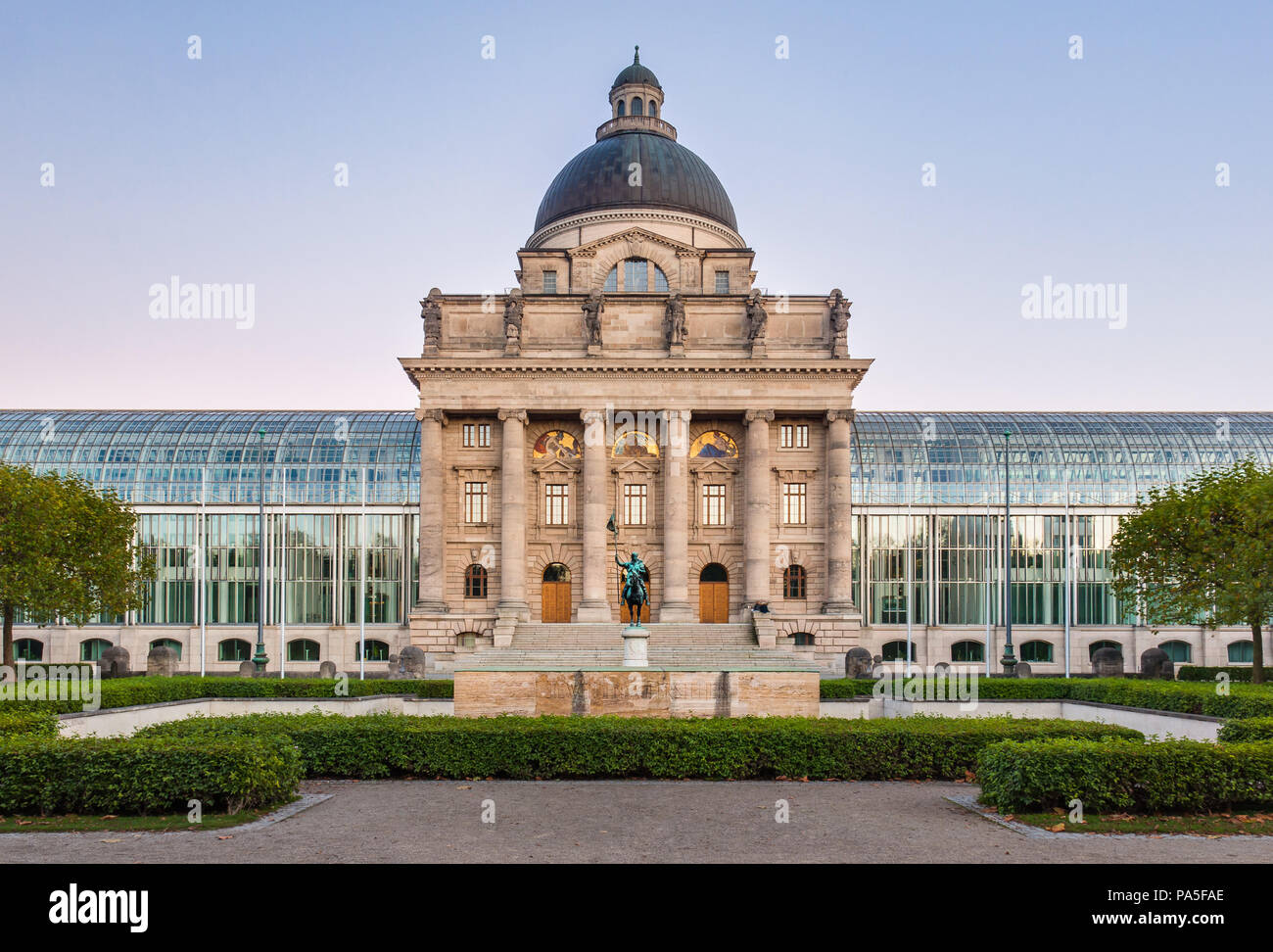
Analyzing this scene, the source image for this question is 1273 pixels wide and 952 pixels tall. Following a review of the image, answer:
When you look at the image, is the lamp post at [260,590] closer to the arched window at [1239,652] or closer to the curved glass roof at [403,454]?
the curved glass roof at [403,454]

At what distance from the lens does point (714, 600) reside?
6253cm

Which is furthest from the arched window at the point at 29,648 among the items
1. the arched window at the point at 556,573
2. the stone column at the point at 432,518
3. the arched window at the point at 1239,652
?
the arched window at the point at 1239,652

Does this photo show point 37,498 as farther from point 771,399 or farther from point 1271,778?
point 1271,778

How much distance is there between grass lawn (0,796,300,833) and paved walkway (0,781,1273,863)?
408mm

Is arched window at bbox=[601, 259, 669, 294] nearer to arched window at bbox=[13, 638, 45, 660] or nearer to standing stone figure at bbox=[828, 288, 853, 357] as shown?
standing stone figure at bbox=[828, 288, 853, 357]

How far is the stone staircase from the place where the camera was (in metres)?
47.3

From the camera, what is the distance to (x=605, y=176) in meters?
70.3

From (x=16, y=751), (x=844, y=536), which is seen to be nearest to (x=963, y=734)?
(x=16, y=751)

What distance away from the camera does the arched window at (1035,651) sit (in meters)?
67.2

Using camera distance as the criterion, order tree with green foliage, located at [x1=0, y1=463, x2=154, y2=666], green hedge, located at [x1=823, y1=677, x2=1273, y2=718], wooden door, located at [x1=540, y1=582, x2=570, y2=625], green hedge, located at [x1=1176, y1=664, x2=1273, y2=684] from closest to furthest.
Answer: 1. green hedge, located at [x1=823, y1=677, x2=1273, y2=718]
2. tree with green foliage, located at [x1=0, y1=463, x2=154, y2=666]
3. green hedge, located at [x1=1176, y1=664, x2=1273, y2=684]
4. wooden door, located at [x1=540, y1=582, x2=570, y2=625]

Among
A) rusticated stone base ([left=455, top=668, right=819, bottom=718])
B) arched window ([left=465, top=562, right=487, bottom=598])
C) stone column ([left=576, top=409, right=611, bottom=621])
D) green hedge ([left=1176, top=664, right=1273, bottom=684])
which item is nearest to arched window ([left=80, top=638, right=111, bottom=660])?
arched window ([left=465, top=562, right=487, bottom=598])

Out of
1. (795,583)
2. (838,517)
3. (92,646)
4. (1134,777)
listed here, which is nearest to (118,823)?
(1134,777)

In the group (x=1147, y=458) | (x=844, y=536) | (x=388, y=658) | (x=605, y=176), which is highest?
(x=605, y=176)

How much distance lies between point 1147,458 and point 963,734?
55.1 meters
